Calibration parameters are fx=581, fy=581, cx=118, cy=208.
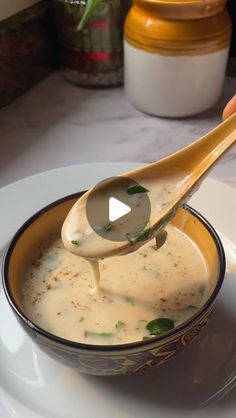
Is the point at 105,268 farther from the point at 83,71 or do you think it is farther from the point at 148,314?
the point at 83,71

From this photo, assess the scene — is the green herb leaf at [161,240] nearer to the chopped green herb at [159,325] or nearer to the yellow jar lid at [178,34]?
the chopped green herb at [159,325]

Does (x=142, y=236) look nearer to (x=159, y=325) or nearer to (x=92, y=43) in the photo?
(x=159, y=325)

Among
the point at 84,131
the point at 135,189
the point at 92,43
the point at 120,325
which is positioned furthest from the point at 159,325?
the point at 92,43

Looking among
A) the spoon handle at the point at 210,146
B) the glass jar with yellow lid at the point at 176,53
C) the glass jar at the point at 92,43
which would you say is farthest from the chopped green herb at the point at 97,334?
the glass jar at the point at 92,43

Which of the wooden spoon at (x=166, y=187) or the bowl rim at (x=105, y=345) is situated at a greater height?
the wooden spoon at (x=166, y=187)

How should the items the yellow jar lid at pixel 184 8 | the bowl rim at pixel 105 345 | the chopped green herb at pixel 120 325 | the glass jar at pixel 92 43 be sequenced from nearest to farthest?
the bowl rim at pixel 105 345
the chopped green herb at pixel 120 325
the yellow jar lid at pixel 184 8
the glass jar at pixel 92 43

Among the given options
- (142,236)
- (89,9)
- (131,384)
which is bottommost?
(131,384)
